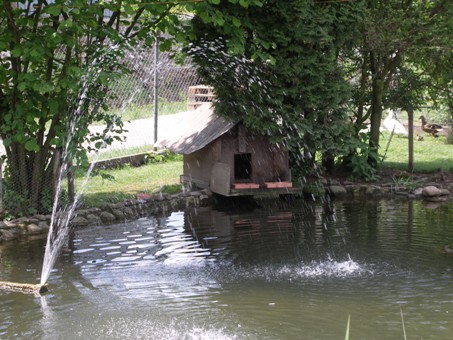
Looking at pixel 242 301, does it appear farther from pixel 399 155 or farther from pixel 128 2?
pixel 399 155

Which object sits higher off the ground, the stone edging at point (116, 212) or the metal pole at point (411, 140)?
the metal pole at point (411, 140)

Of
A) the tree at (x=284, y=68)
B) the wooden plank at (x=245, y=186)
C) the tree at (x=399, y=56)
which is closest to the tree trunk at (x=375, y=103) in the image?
the tree at (x=399, y=56)

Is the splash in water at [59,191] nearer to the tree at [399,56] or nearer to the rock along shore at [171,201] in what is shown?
the rock along shore at [171,201]

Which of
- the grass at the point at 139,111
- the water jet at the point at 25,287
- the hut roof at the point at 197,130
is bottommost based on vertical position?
the water jet at the point at 25,287

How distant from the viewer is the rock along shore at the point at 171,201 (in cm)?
1191

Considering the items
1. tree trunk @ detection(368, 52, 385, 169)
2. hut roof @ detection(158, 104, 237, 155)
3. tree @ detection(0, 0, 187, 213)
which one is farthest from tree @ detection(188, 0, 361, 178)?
tree trunk @ detection(368, 52, 385, 169)

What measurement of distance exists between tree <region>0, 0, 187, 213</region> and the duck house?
2.26m

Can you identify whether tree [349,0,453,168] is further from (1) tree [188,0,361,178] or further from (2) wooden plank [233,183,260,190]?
(2) wooden plank [233,183,260,190]

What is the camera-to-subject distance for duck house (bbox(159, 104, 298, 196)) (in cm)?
1375

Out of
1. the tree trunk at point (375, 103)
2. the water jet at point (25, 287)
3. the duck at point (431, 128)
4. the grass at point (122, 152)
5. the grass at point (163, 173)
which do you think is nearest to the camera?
the water jet at point (25, 287)

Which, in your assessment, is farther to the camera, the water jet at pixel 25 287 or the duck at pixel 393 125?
the duck at pixel 393 125

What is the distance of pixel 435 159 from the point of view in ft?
59.2

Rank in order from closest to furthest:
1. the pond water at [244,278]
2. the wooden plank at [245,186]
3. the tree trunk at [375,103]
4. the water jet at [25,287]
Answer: the pond water at [244,278], the water jet at [25,287], the wooden plank at [245,186], the tree trunk at [375,103]

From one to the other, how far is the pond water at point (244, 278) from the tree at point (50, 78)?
1.48 metres
